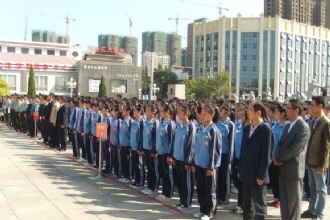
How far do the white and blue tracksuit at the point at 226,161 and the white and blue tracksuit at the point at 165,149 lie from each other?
936 millimetres

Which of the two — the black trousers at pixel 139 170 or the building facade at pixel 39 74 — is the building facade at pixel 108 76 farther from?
the black trousers at pixel 139 170

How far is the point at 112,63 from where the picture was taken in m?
48.5

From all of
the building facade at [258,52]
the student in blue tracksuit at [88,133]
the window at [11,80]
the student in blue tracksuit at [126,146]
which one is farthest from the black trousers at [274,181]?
the building facade at [258,52]

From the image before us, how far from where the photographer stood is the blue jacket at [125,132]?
8.46m

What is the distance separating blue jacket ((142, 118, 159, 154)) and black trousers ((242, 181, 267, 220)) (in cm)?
263

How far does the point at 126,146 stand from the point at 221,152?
251 cm

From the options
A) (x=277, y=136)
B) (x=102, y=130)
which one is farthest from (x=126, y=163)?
(x=277, y=136)

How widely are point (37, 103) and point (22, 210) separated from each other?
10.7 metres

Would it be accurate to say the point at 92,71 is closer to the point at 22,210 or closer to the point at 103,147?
the point at 103,147

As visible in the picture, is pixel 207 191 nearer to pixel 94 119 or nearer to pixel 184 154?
pixel 184 154

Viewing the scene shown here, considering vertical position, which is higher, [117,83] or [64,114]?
[117,83]

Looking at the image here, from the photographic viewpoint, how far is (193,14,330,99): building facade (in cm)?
7006

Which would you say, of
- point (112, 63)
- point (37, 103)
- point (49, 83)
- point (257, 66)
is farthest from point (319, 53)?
point (37, 103)

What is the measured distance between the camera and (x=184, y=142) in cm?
661
